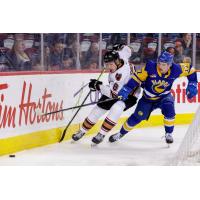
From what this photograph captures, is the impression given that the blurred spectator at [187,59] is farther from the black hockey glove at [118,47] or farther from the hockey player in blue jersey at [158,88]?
the black hockey glove at [118,47]

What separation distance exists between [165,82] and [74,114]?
0.68m

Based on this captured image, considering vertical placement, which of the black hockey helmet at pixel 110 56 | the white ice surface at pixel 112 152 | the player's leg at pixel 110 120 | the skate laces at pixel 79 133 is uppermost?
the black hockey helmet at pixel 110 56

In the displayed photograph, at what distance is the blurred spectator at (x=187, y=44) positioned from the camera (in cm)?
505

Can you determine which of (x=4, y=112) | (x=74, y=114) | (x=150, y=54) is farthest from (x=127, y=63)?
(x=4, y=112)

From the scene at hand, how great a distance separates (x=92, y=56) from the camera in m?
5.04

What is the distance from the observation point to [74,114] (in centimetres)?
509

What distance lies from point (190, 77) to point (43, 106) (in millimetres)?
1053

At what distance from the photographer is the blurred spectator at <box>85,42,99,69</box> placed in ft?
16.5

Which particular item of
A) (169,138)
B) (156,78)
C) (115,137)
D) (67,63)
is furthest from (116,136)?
(67,63)

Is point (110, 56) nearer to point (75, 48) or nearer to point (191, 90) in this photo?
point (75, 48)

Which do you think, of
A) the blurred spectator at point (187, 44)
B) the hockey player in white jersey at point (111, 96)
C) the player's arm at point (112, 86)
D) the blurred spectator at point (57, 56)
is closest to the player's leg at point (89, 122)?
the hockey player in white jersey at point (111, 96)

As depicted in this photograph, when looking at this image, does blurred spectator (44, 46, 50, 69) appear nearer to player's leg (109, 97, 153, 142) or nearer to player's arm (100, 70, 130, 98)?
player's arm (100, 70, 130, 98)

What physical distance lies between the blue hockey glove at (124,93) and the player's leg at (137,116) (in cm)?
10

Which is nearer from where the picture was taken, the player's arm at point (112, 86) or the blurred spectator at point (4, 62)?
the blurred spectator at point (4, 62)
